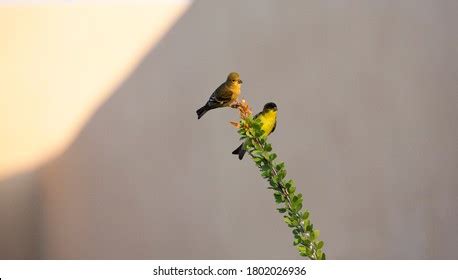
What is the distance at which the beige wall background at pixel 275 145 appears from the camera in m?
2.20

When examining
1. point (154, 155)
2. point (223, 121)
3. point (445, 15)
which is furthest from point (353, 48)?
point (154, 155)

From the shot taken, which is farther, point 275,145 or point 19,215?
point 19,215

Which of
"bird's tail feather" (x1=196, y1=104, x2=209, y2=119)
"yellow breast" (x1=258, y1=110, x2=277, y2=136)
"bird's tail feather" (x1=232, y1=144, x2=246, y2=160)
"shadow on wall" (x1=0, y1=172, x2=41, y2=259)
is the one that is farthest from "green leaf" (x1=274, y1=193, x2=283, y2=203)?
"shadow on wall" (x1=0, y1=172, x2=41, y2=259)

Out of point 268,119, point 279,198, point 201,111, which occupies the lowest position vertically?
point 279,198

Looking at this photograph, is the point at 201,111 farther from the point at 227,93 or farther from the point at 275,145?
the point at 227,93

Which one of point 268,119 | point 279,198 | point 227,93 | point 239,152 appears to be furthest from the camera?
point 239,152

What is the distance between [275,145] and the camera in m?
2.23

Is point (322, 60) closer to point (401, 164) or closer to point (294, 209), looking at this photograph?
point (401, 164)

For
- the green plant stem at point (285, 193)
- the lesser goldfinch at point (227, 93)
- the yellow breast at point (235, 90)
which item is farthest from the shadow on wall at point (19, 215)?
the green plant stem at point (285, 193)

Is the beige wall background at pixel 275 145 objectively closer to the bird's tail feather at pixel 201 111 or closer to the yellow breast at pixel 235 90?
the bird's tail feather at pixel 201 111

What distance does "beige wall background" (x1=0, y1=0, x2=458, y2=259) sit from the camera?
7.21 ft

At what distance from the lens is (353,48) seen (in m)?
→ 2.24

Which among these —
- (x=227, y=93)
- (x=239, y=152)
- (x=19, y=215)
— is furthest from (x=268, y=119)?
(x=19, y=215)
